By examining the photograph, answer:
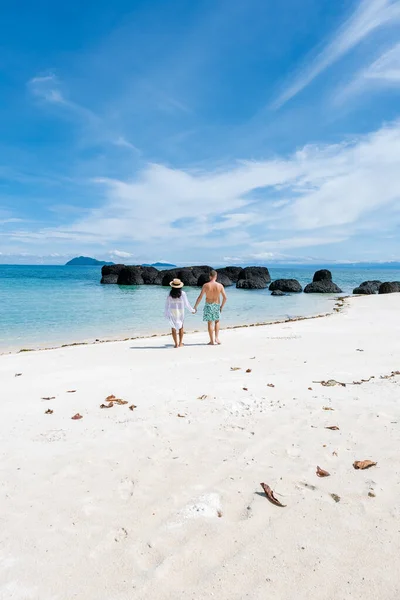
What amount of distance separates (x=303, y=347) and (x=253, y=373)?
10.5 ft

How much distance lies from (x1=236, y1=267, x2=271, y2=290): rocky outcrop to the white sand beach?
38820 millimetres

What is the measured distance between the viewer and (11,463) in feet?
12.3

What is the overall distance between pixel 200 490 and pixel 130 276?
50640 millimetres

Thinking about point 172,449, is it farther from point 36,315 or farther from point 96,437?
point 36,315

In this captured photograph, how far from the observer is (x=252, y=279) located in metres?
46.1

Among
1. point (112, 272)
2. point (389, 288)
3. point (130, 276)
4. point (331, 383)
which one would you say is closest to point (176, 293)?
point (331, 383)

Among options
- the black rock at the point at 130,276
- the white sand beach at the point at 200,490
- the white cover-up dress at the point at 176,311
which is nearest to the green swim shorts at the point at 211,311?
the white cover-up dress at the point at 176,311

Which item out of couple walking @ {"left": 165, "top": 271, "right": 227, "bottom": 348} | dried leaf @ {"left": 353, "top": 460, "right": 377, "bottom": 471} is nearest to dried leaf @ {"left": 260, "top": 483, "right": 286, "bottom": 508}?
dried leaf @ {"left": 353, "top": 460, "right": 377, "bottom": 471}

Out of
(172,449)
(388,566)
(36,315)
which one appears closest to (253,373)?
(172,449)

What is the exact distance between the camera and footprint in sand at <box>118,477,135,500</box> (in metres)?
3.19

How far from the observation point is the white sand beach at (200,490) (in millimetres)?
2318

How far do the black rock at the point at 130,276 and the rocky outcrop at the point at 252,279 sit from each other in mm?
14373

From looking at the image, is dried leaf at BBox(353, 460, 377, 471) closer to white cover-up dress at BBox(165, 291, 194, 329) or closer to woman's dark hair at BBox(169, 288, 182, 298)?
white cover-up dress at BBox(165, 291, 194, 329)

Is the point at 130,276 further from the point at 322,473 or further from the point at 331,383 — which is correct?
the point at 322,473
